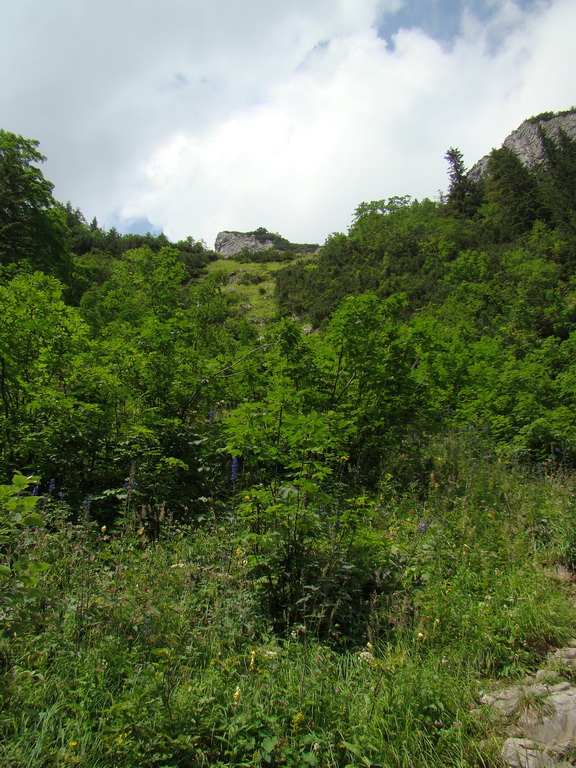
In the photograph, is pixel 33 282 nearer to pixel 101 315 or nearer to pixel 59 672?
pixel 59 672

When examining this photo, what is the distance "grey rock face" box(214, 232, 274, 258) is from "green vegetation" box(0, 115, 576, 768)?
72688 millimetres

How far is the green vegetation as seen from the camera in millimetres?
2006

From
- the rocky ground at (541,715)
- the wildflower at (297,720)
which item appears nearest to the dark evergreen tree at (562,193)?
the rocky ground at (541,715)

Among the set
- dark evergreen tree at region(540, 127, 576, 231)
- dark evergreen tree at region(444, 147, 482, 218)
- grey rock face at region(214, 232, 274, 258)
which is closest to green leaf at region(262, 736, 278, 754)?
dark evergreen tree at region(540, 127, 576, 231)

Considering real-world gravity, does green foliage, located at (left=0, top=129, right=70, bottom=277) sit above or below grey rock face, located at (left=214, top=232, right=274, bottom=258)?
below

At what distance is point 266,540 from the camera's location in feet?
9.91

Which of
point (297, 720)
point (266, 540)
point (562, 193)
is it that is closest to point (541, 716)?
point (297, 720)

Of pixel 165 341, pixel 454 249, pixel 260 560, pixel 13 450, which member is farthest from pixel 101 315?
pixel 454 249

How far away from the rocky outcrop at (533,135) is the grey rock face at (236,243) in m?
39.2

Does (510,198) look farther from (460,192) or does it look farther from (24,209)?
(24,209)

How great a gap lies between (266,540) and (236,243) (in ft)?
276

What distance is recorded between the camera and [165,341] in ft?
19.7

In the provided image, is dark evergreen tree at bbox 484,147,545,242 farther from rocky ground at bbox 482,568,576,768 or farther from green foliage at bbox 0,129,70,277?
rocky ground at bbox 482,568,576,768

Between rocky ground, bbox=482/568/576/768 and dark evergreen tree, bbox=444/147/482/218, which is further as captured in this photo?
dark evergreen tree, bbox=444/147/482/218
